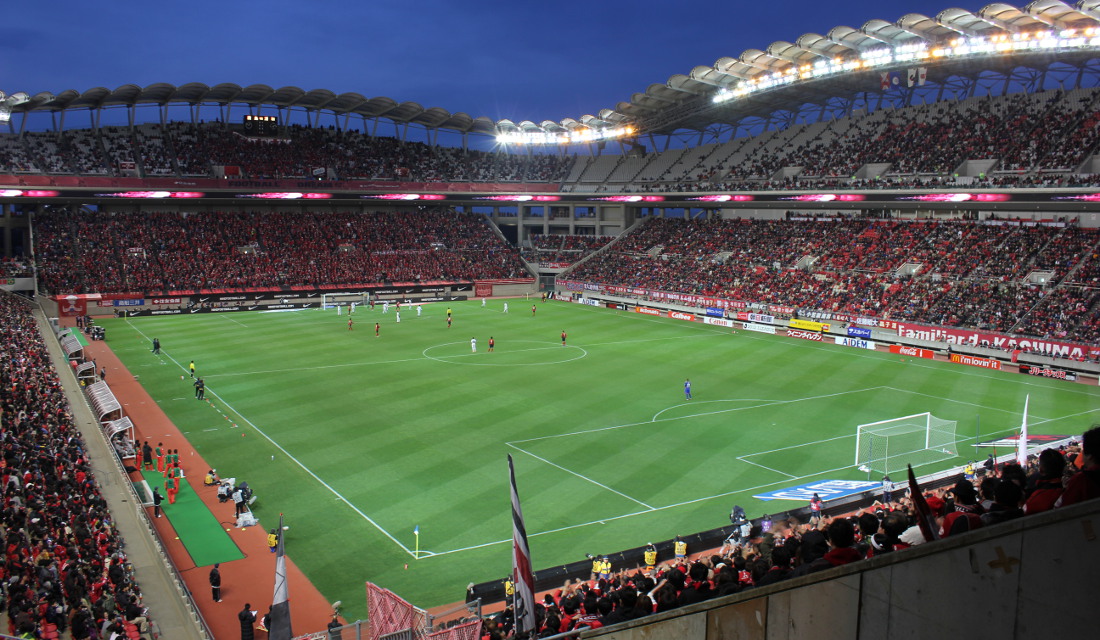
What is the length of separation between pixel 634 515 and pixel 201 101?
69.5 meters

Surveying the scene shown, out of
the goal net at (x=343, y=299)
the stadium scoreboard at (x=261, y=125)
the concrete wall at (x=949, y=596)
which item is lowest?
the goal net at (x=343, y=299)

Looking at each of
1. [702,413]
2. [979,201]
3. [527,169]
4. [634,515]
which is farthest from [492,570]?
[527,169]

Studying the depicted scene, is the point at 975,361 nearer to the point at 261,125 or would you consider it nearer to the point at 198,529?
the point at 198,529

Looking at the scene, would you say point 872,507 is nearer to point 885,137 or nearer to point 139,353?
point 139,353

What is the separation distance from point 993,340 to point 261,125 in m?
69.0

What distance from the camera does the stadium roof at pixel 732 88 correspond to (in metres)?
43.2

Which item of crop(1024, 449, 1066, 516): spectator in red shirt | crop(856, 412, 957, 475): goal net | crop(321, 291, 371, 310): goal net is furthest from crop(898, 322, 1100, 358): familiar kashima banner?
crop(321, 291, 371, 310): goal net

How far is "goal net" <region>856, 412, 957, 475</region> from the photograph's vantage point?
79.5 ft

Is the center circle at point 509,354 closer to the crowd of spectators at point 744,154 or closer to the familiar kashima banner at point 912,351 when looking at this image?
the familiar kashima banner at point 912,351

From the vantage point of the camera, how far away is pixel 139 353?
137 ft

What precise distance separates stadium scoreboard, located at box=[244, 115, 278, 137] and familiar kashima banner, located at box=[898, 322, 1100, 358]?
63.4m

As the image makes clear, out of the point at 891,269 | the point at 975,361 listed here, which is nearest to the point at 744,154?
the point at 891,269

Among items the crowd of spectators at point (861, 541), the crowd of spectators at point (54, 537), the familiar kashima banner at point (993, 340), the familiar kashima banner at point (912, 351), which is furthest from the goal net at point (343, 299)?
the crowd of spectators at point (861, 541)

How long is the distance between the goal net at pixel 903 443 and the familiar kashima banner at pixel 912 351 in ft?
54.6
